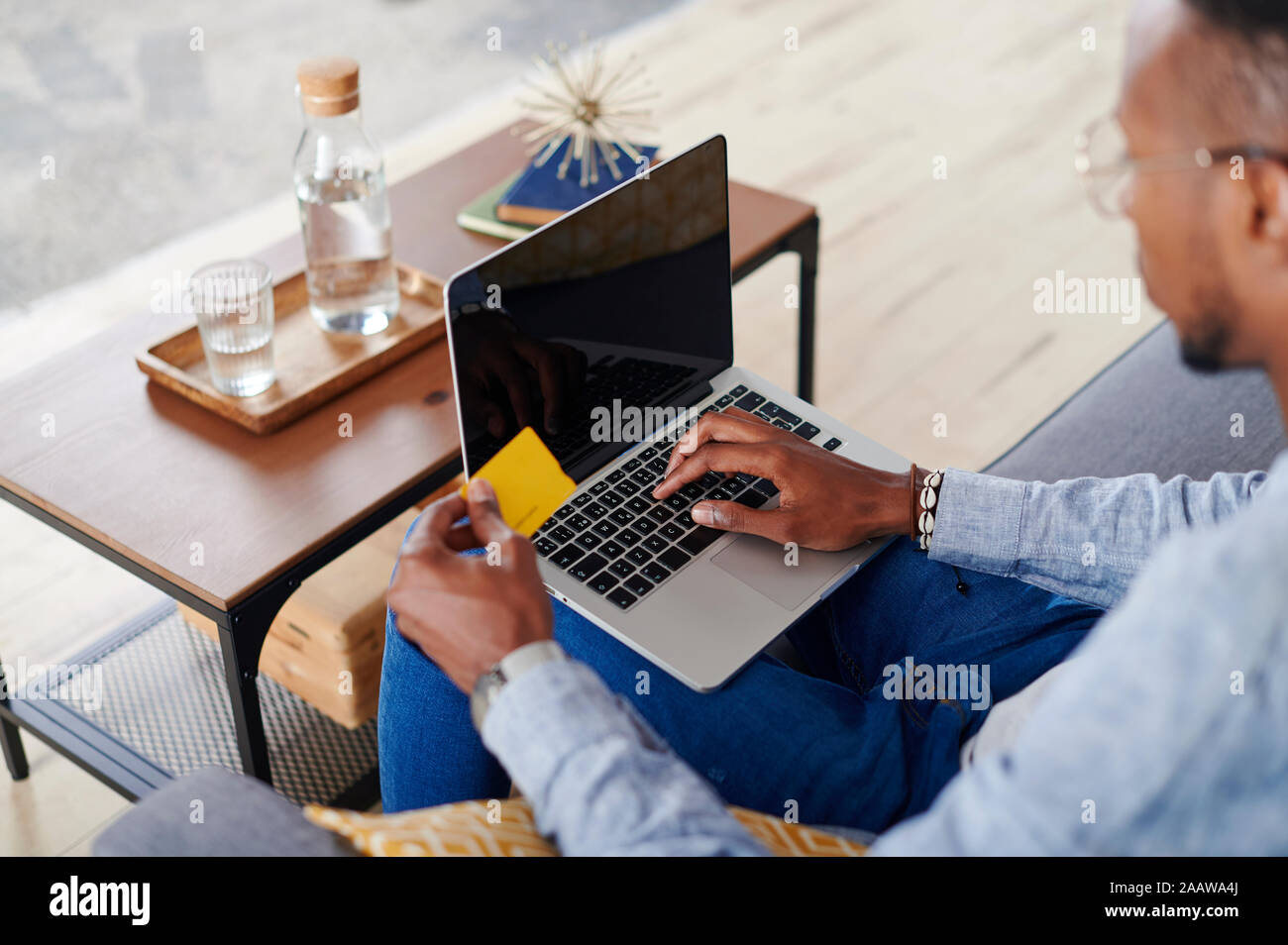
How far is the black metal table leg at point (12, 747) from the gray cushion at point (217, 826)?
961 millimetres

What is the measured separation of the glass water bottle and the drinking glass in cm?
12

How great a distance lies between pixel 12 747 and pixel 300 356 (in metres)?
0.68

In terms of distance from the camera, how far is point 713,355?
4.93 feet

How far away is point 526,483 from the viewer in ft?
3.87

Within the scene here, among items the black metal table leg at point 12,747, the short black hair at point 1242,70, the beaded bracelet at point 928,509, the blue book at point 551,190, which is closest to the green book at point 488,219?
the blue book at point 551,190

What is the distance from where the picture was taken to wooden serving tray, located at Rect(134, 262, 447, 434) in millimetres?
1491

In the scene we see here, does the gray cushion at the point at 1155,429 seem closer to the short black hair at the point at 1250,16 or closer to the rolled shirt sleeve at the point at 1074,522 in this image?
the rolled shirt sleeve at the point at 1074,522

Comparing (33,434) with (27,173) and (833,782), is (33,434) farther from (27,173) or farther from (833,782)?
(27,173)

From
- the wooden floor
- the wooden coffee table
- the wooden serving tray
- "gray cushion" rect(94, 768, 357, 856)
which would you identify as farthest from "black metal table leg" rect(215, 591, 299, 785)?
the wooden floor

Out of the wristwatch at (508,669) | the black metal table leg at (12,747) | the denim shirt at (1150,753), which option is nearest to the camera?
the denim shirt at (1150,753)

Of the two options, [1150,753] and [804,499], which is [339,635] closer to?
[804,499]

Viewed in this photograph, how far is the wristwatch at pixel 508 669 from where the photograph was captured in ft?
3.04

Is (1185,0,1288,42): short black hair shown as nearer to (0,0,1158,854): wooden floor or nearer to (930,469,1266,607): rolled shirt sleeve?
(930,469,1266,607): rolled shirt sleeve

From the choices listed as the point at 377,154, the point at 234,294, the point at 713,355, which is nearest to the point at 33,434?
the point at 234,294
